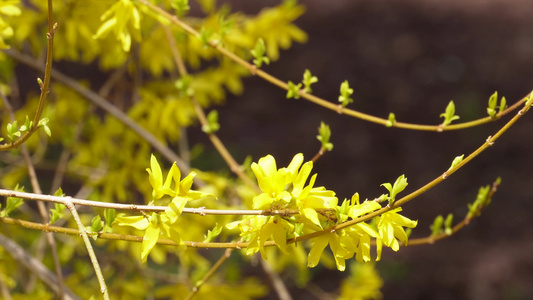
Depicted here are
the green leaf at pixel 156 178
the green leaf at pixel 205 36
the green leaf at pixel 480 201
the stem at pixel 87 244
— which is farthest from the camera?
the green leaf at pixel 205 36

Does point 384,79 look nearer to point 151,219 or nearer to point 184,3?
point 184,3

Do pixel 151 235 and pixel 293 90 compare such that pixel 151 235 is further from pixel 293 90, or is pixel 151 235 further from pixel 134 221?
pixel 293 90

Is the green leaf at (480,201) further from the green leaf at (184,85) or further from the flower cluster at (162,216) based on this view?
the green leaf at (184,85)

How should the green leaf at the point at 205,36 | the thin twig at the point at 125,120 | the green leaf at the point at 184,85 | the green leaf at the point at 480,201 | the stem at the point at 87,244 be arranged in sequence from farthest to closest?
the thin twig at the point at 125,120, the green leaf at the point at 184,85, the green leaf at the point at 205,36, the green leaf at the point at 480,201, the stem at the point at 87,244

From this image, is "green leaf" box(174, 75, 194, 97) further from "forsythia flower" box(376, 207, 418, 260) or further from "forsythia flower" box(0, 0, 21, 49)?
"forsythia flower" box(376, 207, 418, 260)

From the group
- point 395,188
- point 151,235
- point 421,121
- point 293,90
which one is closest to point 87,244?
point 151,235

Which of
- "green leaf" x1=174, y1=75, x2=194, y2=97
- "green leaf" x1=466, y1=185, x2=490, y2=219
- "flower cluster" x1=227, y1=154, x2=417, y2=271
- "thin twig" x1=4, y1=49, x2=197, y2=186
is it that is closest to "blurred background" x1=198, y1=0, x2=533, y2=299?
"thin twig" x1=4, y1=49, x2=197, y2=186

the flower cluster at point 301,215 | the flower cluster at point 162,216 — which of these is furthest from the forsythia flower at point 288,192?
the flower cluster at point 162,216

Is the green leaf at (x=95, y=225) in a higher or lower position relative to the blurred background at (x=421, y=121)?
lower
